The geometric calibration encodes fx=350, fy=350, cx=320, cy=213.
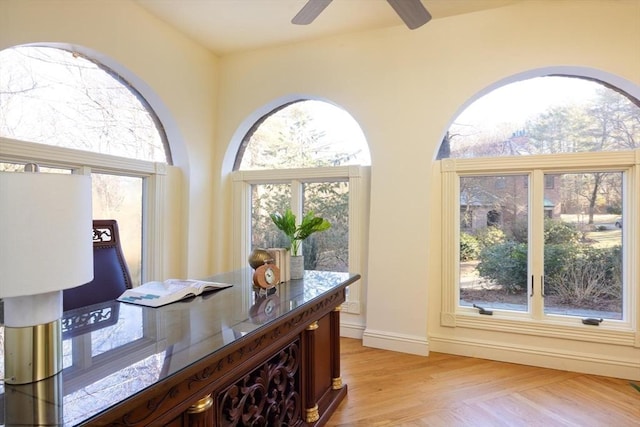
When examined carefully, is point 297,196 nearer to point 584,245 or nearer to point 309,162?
point 309,162

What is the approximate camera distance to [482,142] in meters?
3.30

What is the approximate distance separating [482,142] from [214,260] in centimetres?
315

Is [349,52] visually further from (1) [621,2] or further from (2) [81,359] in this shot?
(2) [81,359]

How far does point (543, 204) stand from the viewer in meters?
3.09

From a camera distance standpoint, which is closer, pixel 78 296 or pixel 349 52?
pixel 78 296

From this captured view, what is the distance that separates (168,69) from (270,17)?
3.72 feet

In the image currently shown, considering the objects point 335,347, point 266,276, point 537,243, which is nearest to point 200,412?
point 266,276

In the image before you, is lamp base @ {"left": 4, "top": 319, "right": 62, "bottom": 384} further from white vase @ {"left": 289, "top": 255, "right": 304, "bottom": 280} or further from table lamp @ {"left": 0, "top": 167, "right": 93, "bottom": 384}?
white vase @ {"left": 289, "top": 255, "right": 304, "bottom": 280}

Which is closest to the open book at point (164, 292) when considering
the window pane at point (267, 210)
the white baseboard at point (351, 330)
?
the white baseboard at point (351, 330)

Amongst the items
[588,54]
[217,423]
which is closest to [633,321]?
[588,54]

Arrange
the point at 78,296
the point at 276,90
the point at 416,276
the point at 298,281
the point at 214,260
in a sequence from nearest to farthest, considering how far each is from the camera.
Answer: the point at 78,296, the point at 298,281, the point at 416,276, the point at 276,90, the point at 214,260

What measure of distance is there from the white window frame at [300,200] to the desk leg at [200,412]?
2596 mm

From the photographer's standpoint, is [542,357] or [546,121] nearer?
[542,357]

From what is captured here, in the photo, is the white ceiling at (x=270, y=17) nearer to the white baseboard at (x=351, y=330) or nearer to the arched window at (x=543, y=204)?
the arched window at (x=543, y=204)
